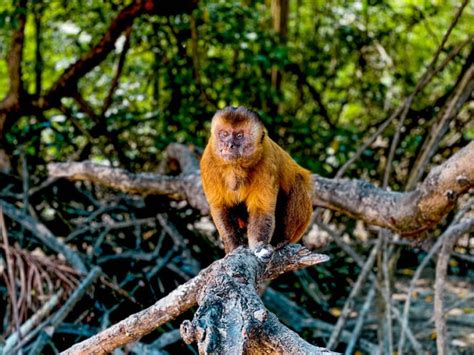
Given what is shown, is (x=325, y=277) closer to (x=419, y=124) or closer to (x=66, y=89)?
(x=419, y=124)

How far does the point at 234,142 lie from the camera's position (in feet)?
10.6

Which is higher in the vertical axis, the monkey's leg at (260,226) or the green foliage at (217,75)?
the green foliage at (217,75)

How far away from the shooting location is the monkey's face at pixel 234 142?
3215 millimetres

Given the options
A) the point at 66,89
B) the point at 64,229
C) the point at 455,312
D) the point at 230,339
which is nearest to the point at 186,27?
the point at 66,89

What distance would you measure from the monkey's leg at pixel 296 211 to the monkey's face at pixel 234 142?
16.6 inches

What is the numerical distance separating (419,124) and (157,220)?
2.48 m

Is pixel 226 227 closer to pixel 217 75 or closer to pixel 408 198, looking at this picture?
pixel 408 198

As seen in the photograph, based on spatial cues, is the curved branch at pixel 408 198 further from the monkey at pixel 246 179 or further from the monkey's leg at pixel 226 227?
the monkey's leg at pixel 226 227

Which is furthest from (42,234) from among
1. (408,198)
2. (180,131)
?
(408,198)

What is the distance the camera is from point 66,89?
538 centimetres

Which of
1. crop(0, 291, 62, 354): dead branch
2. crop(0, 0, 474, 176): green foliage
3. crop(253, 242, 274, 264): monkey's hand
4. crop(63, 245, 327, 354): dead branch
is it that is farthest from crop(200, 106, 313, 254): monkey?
crop(0, 0, 474, 176): green foliage

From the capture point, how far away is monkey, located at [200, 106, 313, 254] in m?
3.23

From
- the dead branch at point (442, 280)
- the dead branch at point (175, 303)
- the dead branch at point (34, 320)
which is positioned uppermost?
the dead branch at point (175, 303)

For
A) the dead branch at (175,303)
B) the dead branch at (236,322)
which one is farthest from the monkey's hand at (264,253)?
the dead branch at (236,322)
